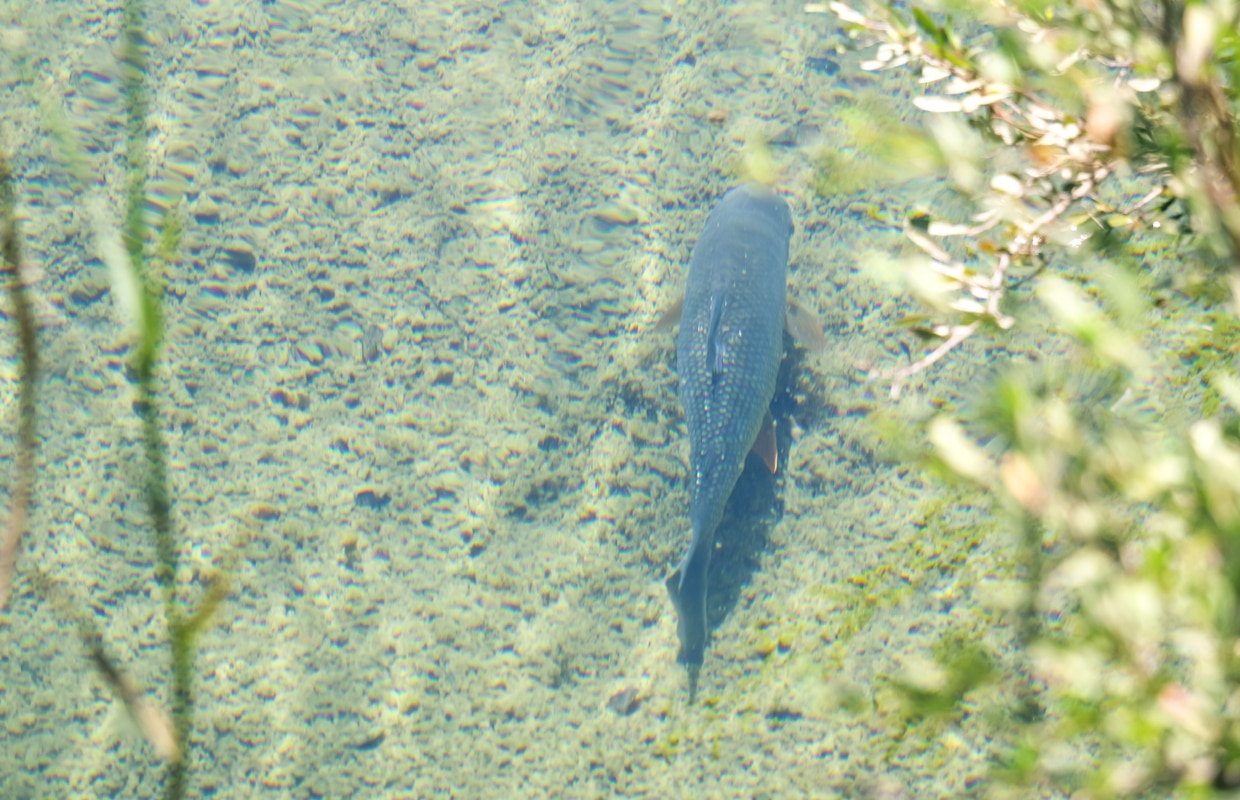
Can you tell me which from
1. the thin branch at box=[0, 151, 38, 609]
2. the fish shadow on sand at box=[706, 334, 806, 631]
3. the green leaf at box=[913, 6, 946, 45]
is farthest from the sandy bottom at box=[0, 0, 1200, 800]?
the thin branch at box=[0, 151, 38, 609]

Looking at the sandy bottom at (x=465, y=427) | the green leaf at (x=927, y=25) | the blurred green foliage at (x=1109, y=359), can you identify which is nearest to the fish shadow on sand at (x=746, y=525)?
the sandy bottom at (x=465, y=427)

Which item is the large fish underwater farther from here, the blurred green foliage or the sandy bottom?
the blurred green foliage

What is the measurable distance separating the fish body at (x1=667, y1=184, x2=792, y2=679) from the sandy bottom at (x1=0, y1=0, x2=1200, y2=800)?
0.27m

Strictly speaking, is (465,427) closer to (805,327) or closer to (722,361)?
(722,361)

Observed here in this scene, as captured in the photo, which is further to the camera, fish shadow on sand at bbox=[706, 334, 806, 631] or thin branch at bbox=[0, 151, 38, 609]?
fish shadow on sand at bbox=[706, 334, 806, 631]

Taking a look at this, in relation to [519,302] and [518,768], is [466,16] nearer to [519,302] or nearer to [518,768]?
[519,302]

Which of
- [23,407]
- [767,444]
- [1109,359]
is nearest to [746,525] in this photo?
[767,444]

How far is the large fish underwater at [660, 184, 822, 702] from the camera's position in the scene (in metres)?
3.29

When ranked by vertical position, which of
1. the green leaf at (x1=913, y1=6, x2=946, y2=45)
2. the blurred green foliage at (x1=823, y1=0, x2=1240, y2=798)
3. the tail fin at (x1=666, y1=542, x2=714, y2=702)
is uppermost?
the green leaf at (x1=913, y1=6, x2=946, y2=45)

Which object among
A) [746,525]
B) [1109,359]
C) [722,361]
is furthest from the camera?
[746,525]

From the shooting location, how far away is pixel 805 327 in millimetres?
3865

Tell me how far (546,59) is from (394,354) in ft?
6.91

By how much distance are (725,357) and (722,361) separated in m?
0.02

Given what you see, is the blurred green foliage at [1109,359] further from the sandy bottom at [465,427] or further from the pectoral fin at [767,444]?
the pectoral fin at [767,444]
